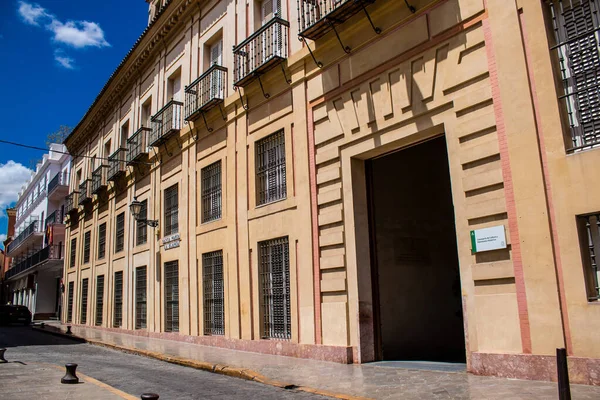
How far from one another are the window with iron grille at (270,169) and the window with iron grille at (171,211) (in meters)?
4.82

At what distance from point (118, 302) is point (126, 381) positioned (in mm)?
12952

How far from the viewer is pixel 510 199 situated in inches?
279

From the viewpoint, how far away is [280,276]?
11234mm

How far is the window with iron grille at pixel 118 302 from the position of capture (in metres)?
19.8

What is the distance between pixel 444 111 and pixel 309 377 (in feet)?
14.8

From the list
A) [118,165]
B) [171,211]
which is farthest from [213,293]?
[118,165]

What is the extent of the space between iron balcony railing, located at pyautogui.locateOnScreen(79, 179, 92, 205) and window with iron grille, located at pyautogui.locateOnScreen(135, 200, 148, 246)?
6.74 m

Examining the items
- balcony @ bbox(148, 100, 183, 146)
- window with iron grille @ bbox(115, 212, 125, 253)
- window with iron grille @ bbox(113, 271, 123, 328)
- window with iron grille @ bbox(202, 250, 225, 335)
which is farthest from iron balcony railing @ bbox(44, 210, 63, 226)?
window with iron grille @ bbox(202, 250, 225, 335)

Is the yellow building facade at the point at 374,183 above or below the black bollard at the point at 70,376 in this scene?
above

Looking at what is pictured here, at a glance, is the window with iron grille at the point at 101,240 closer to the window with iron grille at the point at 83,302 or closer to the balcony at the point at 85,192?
the balcony at the point at 85,192

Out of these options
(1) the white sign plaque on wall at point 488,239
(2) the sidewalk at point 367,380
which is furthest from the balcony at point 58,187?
(1) the white sign plaque on wall at point 488,239

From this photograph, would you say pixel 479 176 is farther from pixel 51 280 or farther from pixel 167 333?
pixel 51 280

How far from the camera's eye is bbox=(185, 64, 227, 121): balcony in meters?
13.7

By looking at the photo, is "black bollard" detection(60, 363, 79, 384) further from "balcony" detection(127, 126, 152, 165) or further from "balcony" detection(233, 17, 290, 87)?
"balcony" detection(127, 126, 152, 165)
